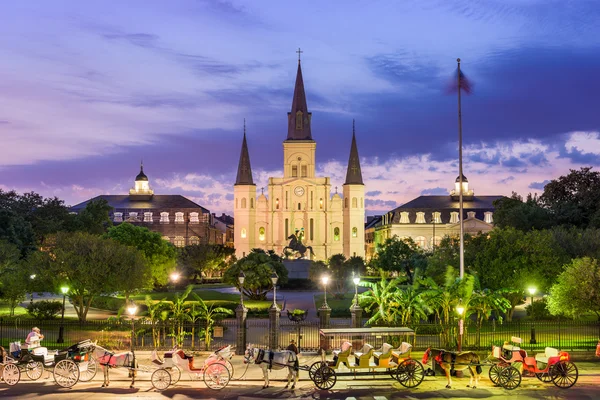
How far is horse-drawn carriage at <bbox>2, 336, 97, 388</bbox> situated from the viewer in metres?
19.5

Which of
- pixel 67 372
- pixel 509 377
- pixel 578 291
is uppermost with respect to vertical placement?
→ pixel 578 291

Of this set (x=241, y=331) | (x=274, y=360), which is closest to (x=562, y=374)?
(x=274, y=360)

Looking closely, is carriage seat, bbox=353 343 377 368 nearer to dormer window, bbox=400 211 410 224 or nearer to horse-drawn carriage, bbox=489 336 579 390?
horse-drawn carriage, bbox=489 336 579 390

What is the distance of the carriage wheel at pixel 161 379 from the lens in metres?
19.3

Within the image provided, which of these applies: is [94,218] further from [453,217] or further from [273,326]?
[453,217]

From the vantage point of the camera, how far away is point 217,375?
64.0 feet

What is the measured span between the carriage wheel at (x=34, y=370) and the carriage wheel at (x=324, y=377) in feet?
28.1

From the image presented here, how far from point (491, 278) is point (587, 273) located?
9703mm

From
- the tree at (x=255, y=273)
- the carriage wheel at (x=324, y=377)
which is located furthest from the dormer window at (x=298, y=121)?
the carriage wheel at (x=324, y=377)

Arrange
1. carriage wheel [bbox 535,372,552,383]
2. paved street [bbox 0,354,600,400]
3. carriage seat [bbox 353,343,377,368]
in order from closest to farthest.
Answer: paved street [bbox 0,354,600,400], carriage wheel [bbox 535,372,552,383], carriage seat [bbox 353,343,377,368]

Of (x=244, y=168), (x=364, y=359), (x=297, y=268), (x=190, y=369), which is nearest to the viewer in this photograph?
(x=190, y=369)

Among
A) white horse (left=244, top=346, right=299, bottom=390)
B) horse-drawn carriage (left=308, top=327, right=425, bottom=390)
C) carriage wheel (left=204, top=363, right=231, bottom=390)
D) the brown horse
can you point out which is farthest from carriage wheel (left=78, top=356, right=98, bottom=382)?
the brown horse

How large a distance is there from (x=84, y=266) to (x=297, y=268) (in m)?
41.7

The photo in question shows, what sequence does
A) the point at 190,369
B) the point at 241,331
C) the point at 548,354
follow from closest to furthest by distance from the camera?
the point at 190,369 → the point at 548,354 → the point at 241,331
